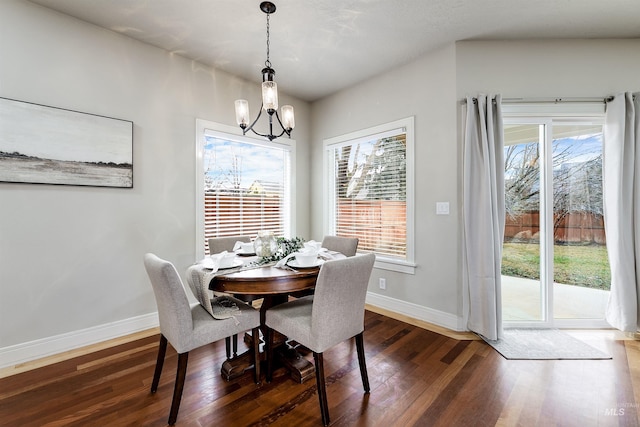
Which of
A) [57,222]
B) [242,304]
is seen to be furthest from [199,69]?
[242,304]

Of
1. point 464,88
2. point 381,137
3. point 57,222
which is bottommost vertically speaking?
point 57,222

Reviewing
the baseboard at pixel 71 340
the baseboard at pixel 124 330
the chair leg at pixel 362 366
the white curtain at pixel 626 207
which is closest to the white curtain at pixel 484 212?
the baseboard at pixel 124 330

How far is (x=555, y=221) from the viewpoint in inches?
105

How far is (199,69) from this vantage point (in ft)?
9.91

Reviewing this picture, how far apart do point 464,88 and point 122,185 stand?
10.9 ft

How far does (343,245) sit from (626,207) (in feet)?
8.27

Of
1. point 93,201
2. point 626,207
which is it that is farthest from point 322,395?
point 626,207

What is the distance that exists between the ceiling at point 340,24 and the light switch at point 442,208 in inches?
61.1

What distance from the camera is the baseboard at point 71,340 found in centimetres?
207

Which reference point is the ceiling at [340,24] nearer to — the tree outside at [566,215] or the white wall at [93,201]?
the white wall at [93,201]

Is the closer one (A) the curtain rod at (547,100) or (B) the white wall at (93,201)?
(B) the white wall at (93,201)

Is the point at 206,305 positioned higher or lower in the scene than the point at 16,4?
lower

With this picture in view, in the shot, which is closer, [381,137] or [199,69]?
[199,69]

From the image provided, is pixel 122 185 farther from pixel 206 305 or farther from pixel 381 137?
pixel 381 137
